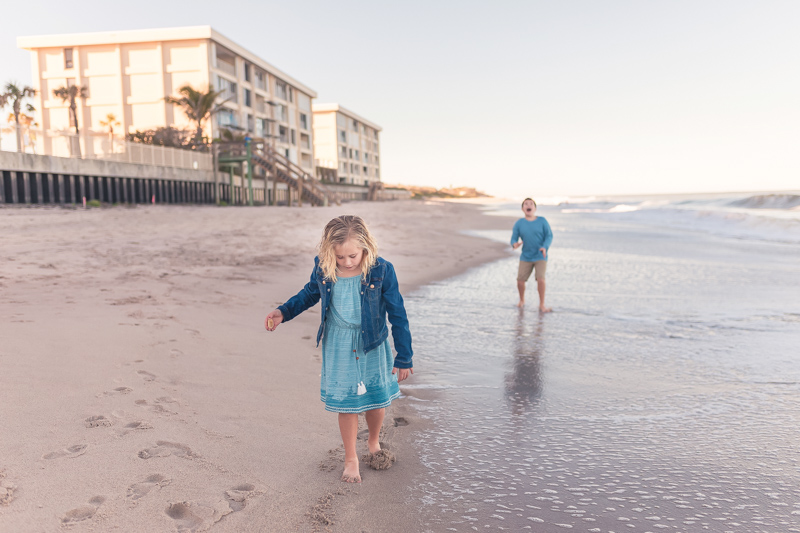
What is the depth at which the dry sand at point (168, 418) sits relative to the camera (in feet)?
7.34

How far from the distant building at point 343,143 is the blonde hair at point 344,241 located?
60.1m

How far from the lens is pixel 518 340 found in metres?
5.29

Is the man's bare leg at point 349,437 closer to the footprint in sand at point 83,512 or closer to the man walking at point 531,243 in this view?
the footprint in sand at point 83,512

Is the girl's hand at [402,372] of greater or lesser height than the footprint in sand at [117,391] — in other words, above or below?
above

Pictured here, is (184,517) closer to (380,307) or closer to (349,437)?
(349,437)

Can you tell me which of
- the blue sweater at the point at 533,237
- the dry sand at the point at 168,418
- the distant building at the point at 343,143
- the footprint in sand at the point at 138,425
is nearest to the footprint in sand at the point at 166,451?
the dry sand at the point at 168,418

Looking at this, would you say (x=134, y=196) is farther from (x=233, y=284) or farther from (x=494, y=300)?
(x=494, y=300)

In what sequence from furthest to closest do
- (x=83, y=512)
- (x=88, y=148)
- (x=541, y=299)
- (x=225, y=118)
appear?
(x=225, y=118), (x=88, y=148), (x=541, y=299), (x=83, y=512)

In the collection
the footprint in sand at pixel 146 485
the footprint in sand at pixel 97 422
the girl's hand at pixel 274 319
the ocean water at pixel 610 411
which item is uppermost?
the girl's hand at pixel 274 319

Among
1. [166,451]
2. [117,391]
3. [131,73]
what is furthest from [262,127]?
[166,451]

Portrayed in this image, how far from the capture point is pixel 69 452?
254 centimetres

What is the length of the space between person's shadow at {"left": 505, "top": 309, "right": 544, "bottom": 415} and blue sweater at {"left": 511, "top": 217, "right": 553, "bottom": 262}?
1.40m

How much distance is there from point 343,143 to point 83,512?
7025 centimetres

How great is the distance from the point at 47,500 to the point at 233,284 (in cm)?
526
